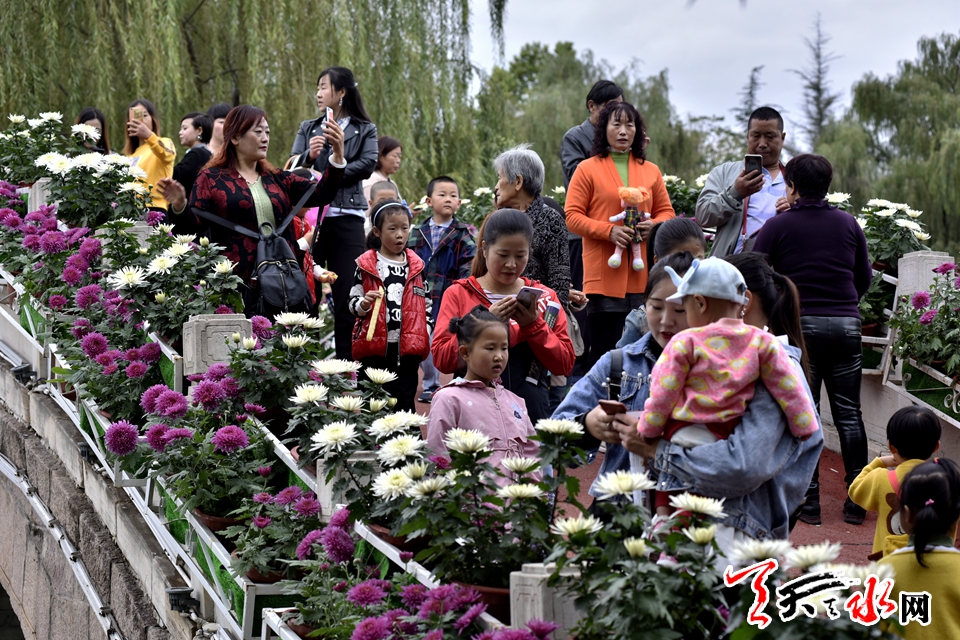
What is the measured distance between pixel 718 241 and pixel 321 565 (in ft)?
10.7

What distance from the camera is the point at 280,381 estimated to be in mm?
4543

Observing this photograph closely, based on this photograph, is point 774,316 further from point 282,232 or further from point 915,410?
point 282,232

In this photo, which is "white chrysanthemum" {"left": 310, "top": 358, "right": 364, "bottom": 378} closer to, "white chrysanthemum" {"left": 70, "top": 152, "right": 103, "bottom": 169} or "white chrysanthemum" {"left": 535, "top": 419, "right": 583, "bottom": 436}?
"white chrysanthemum" {"left": 535, "top": 419, "right": 583, "bottom": 436}

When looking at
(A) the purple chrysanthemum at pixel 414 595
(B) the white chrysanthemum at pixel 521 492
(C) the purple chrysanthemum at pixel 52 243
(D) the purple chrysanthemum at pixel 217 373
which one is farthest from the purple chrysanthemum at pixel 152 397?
(B) the white chrysanthemum at pixel 521 492

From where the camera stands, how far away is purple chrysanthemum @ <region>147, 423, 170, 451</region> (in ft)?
14.9

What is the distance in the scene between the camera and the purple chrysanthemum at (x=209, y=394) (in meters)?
4.54

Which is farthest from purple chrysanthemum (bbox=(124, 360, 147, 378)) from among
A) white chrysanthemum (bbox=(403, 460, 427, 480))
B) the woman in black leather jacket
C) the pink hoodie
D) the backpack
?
white chrysanthemum (bbox=(403, 460, 427, 480))

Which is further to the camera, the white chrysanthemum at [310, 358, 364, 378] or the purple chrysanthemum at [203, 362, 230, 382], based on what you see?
the purple chrysanthemum at [203, 362, 230, 382]

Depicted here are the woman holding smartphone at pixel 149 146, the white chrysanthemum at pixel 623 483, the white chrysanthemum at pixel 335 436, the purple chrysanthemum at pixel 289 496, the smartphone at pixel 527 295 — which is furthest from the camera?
the woman holding smartphone at pixel 149 146

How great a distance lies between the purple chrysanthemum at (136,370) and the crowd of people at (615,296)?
0.71m

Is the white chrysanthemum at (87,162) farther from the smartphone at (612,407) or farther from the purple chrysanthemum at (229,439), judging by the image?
the smartphone at (612,407)

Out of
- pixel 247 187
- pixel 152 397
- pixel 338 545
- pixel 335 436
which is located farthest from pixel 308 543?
pixel 247 187

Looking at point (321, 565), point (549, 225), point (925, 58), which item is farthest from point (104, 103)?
point (925, 58)

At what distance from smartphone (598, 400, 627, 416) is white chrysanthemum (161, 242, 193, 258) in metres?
3.04
